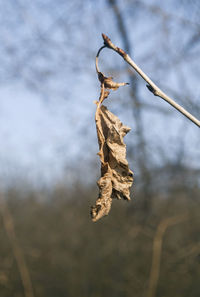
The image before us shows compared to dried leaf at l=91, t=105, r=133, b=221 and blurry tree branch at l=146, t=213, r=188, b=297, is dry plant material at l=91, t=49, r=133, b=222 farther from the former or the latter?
blurry tree branch at l=146, t=213, r=188, b=297

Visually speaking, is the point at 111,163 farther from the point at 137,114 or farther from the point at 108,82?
the point at 137,114

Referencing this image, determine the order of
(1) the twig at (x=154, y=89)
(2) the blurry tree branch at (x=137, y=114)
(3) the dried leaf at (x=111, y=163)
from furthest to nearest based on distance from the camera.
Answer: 1. (2) the blurry tree branch at (x=137, y=114)
2. (3) the dried leaf at (x=111, y=163)
3. (1) the twig at (x=154, y=89)

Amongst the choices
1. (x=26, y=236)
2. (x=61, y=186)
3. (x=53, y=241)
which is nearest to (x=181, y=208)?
(x=53, y=241)

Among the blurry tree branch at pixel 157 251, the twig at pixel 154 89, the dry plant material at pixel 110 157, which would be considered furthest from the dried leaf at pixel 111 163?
the blurry tree branch at pixel 157 251

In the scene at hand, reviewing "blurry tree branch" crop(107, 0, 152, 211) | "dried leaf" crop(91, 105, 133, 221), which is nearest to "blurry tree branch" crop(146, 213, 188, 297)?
"blurry tree branch" crop(107, 0, 152, 211)

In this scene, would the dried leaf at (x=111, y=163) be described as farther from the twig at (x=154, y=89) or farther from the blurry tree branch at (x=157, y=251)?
the blurry tree branch at (x=157, y=251)

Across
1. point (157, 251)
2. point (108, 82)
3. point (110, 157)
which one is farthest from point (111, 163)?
point (157, 251)

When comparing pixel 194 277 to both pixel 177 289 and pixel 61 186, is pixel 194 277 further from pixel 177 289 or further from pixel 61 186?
pixel 61 186
